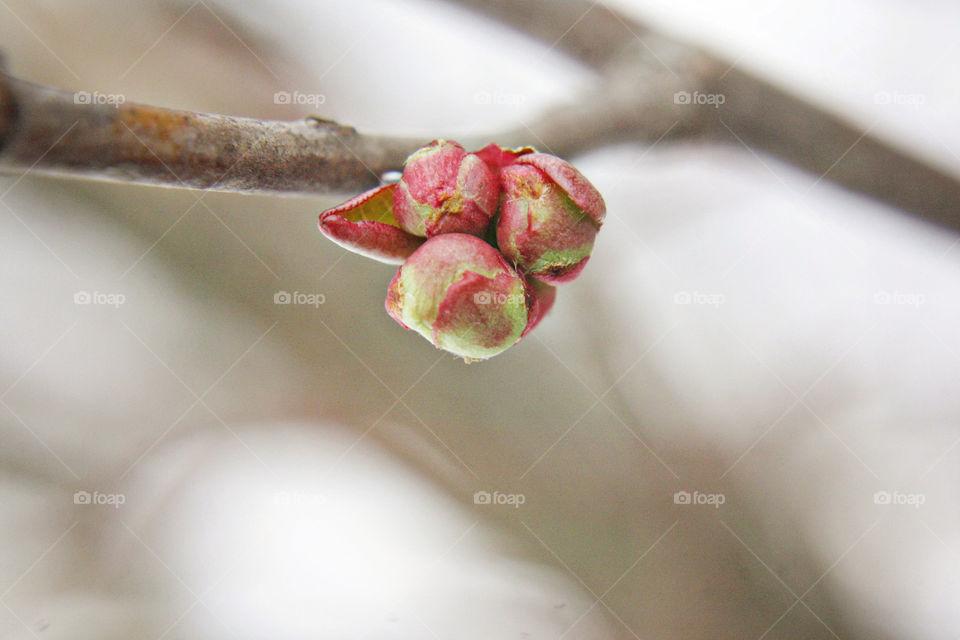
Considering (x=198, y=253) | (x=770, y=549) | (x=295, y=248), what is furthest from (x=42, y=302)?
(x=770, y=549)

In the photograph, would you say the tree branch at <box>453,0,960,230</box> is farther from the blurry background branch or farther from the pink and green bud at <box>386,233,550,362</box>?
the pink and green bud at <box>386,233,550,362</box>

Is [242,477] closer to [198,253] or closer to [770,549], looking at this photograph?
[198,253]

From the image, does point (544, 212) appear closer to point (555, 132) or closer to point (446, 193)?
point (446, 193)

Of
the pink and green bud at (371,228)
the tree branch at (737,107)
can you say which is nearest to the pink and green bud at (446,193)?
the pink and green bud at (371,228)

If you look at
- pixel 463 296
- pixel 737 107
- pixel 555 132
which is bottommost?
pixel 463 296

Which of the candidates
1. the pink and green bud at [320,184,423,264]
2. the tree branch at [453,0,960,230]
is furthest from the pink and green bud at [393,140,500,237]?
the tree branch at [453,0,960,230]

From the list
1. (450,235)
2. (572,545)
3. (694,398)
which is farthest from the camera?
(694,398)

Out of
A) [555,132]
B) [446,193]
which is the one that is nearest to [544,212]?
[446,193]
